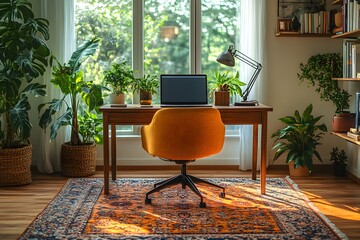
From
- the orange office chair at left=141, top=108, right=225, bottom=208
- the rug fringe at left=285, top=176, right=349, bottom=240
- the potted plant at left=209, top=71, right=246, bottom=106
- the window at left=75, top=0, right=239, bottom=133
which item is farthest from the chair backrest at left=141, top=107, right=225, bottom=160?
the window at left=75, top=0, right=239, bottom=133

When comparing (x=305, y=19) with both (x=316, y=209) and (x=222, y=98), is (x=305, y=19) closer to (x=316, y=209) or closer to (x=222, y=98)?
(x=222, y=98)

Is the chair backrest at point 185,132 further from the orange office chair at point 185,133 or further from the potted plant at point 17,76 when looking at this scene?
the potted plant at point 17,76

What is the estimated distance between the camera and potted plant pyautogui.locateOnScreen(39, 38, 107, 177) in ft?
15.2

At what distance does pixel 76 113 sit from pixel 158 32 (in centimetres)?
123

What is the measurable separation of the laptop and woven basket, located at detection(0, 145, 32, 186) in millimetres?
1386

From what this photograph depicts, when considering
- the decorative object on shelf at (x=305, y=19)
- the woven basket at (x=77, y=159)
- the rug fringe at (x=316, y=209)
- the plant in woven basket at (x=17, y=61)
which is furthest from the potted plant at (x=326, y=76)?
the plant in woven basket at (x=17, y=61)

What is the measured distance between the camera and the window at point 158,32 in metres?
5.16

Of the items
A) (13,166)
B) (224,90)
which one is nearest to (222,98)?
(224,90)

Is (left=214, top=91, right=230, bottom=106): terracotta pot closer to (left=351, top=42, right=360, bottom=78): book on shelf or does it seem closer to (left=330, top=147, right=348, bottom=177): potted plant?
(left=351, top=42, right=360, bottom=78): book on shelf

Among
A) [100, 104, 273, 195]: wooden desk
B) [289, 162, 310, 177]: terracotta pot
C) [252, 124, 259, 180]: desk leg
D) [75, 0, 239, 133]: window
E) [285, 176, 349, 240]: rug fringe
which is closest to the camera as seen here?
[285, 176, 349, 240]: rug fringe

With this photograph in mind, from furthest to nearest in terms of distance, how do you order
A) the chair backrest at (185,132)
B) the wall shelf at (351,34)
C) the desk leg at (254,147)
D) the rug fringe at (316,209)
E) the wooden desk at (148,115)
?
1. the desk leg at (254,147)
2. the wall shelf at (351,34)
3. the wooden desk at (148,115)
4. the chair backrest at (185,132)
5. the rug fringe at (316,209)

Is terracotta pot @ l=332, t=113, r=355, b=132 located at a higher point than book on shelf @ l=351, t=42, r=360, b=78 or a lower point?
lower

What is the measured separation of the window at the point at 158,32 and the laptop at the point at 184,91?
0.87 m

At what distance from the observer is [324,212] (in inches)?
144
